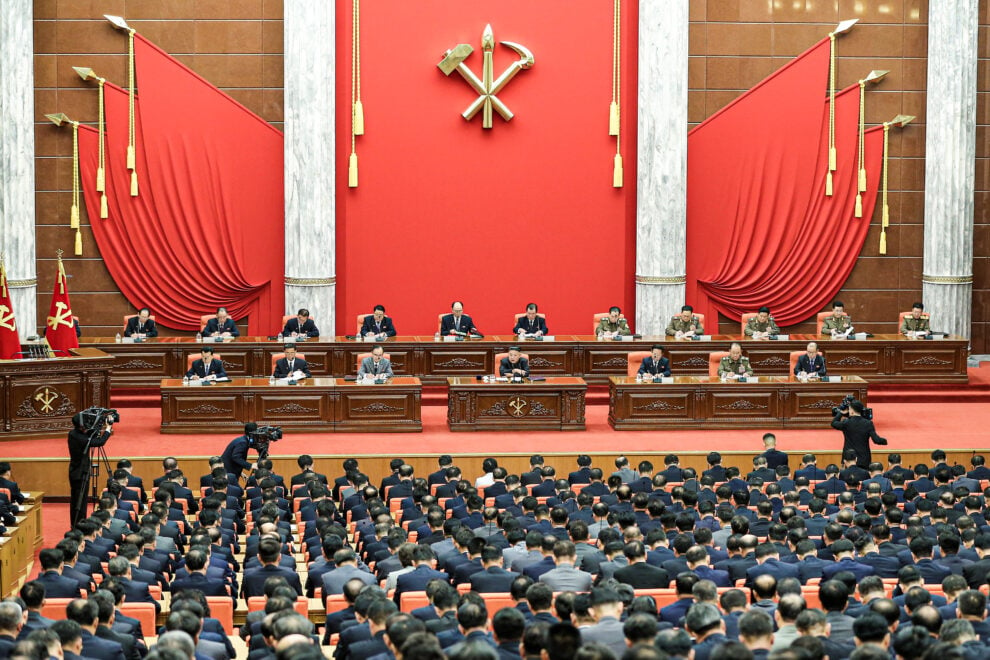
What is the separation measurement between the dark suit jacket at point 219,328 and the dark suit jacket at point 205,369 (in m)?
1.64

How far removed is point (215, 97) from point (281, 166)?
115cm

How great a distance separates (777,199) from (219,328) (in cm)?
712

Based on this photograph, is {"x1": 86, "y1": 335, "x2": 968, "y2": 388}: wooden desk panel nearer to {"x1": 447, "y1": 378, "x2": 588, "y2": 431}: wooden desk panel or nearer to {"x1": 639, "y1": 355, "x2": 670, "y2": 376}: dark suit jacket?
{"x1": 639, "y1": 355, "x2": 670, "y2": 376}: dark suit jacket

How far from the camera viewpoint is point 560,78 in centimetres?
1698

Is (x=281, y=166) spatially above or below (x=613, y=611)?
above

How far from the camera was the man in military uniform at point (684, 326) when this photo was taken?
15411 millimetres

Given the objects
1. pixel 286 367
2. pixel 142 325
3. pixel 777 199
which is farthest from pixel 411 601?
pixel 777 199

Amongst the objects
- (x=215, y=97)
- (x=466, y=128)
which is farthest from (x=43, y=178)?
(x=466, y=128)

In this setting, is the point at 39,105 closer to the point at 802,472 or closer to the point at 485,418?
the point at 485,418

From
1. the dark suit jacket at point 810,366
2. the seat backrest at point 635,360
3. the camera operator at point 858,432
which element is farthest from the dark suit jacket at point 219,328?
the camera operator at point 858,432

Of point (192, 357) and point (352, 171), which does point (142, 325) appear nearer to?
point (192, 357)

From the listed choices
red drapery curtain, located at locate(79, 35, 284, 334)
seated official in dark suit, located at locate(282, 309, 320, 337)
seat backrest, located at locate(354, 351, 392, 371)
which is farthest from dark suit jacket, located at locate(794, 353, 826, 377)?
red drapery curtain, located at locate(79, 35, 284, 334)

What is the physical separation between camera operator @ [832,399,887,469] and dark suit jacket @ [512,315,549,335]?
4.33 m

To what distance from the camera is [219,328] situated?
15.3 meters
